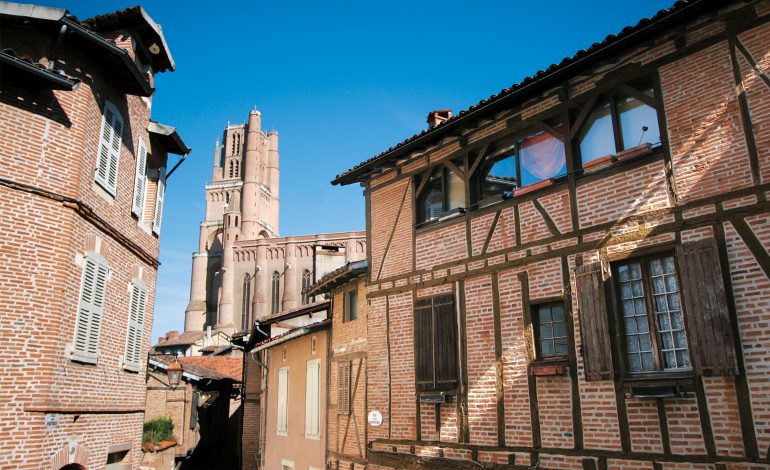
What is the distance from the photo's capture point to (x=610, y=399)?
→ 7965 millimetres

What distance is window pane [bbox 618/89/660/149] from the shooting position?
8.34 m

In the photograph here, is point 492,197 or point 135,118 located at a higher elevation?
point 135,118

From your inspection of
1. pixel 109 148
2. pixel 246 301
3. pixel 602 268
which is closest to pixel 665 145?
pixel 602 268

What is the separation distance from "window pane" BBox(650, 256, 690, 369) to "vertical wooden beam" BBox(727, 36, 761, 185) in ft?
4.69

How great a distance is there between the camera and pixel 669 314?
7664 mm

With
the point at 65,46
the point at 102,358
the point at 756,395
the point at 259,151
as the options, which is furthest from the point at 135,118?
the point at 259,151

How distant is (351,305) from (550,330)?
6.75m

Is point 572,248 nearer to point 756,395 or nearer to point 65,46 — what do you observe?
point 756,395

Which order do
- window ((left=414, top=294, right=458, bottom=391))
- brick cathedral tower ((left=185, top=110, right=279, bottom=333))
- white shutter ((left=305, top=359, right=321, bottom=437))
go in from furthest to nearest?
brick cathedral tower ((left=185, top=110, right=279, bottom=333)) < white shutter ((left=305, top=359, right=321, bottom=437)) < window ((left=414, top=294, right=458, bottom=391))

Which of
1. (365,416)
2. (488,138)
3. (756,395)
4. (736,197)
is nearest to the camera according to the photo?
(756,395)

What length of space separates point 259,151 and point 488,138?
92.6m

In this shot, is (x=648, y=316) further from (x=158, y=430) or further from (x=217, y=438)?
(x=217, y=438)

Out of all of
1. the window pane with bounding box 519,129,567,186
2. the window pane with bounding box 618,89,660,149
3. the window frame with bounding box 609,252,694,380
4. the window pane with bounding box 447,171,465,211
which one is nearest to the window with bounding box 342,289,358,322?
the window pane with bounding box 447,171,465,211

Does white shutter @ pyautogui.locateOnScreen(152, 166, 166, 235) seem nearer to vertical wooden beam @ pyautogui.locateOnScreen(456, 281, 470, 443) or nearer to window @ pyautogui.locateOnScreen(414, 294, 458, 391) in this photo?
window @ pyautogui.locateOnScreen(414, 294, 458, 391)
